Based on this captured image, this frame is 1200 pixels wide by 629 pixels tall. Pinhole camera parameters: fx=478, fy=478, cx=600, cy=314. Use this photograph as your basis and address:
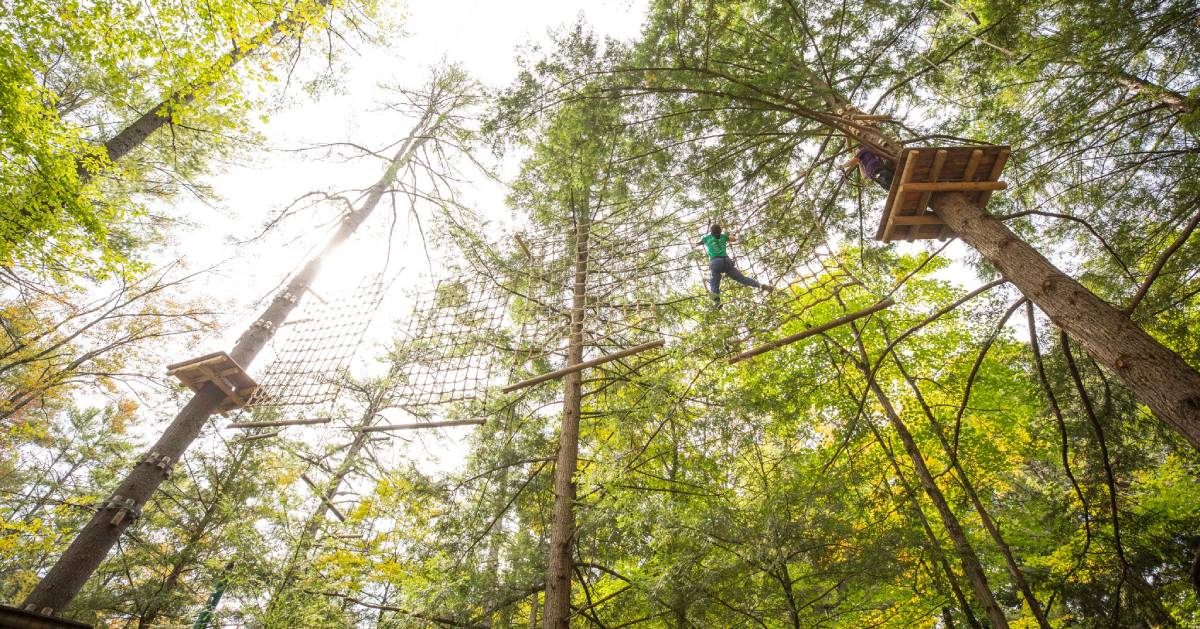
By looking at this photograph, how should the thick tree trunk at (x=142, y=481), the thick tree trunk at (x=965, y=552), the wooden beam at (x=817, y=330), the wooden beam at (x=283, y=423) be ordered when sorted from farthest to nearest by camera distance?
the thick tree trunk at (x=965, y=552)
the wooden beam at (x=283, y=423)
the thick tree trunk at (x=142, y=481)
the wooden beam at (x=817, y=330)

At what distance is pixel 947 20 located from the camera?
4223mm

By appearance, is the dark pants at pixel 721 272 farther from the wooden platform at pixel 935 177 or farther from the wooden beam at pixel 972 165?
the wooden beam at pixel 972 165

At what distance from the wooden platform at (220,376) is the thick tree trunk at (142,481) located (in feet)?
0.41

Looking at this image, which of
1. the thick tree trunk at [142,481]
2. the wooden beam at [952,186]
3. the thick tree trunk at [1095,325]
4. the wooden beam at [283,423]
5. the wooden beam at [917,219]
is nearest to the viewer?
the thick tree trunk at [1095,325]

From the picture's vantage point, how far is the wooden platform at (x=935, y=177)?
9.53 feet

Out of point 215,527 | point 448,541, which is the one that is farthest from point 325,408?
point 215,527

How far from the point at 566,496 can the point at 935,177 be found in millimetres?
3951

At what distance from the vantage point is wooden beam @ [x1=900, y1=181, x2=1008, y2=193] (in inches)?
119

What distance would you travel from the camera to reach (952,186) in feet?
9.87

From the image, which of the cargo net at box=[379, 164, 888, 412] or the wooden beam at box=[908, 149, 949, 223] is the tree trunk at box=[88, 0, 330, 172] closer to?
the cargo net at box=[379, 164, 888, 412]

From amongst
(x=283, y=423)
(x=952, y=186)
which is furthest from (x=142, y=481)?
(x=952, y=186)

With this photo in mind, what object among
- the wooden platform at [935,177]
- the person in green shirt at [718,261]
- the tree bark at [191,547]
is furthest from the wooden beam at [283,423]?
the wooden platform at [935,177]

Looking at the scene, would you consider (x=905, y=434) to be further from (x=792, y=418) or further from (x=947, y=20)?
(x=947, y=20)

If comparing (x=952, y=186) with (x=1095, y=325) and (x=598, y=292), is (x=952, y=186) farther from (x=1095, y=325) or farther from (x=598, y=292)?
(x=598, y=292)
